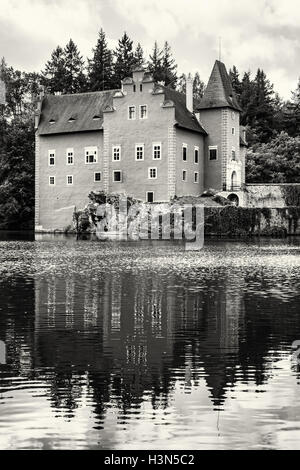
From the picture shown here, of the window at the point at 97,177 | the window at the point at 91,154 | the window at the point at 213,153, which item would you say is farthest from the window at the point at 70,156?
the window at the point at 213,153

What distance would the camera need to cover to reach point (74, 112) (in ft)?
258

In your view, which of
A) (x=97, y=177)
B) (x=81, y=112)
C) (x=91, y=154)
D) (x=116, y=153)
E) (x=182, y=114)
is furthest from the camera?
(x=81, y=112)

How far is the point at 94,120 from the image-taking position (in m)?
76.6

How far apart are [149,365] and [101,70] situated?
91.2 m

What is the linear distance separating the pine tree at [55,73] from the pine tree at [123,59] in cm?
716

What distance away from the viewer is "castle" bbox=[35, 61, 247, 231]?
234ft

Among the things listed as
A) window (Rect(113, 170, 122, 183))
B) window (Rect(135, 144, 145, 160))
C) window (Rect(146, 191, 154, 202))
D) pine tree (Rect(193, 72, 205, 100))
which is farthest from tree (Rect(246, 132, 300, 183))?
pine tree (Rect(193, 72, 205, 100))

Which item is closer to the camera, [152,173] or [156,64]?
[152,173]

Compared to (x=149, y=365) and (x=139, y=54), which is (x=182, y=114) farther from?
(x=149, y=365)

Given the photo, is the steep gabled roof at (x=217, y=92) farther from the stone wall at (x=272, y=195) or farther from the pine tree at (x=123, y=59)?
the pine tree at (x=123, y=59)

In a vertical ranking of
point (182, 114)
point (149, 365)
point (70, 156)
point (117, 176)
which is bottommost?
point (149, 365)

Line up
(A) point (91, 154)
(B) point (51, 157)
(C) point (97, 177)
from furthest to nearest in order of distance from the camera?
1. (B) point (51, 157)
2. (A) point (91, 154)
3. (C) point (97, 177)

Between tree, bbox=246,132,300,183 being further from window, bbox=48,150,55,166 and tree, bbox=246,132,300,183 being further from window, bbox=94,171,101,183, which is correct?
window, bbox=48,150,55,166

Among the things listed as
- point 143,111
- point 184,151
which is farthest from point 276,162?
point 143,111
